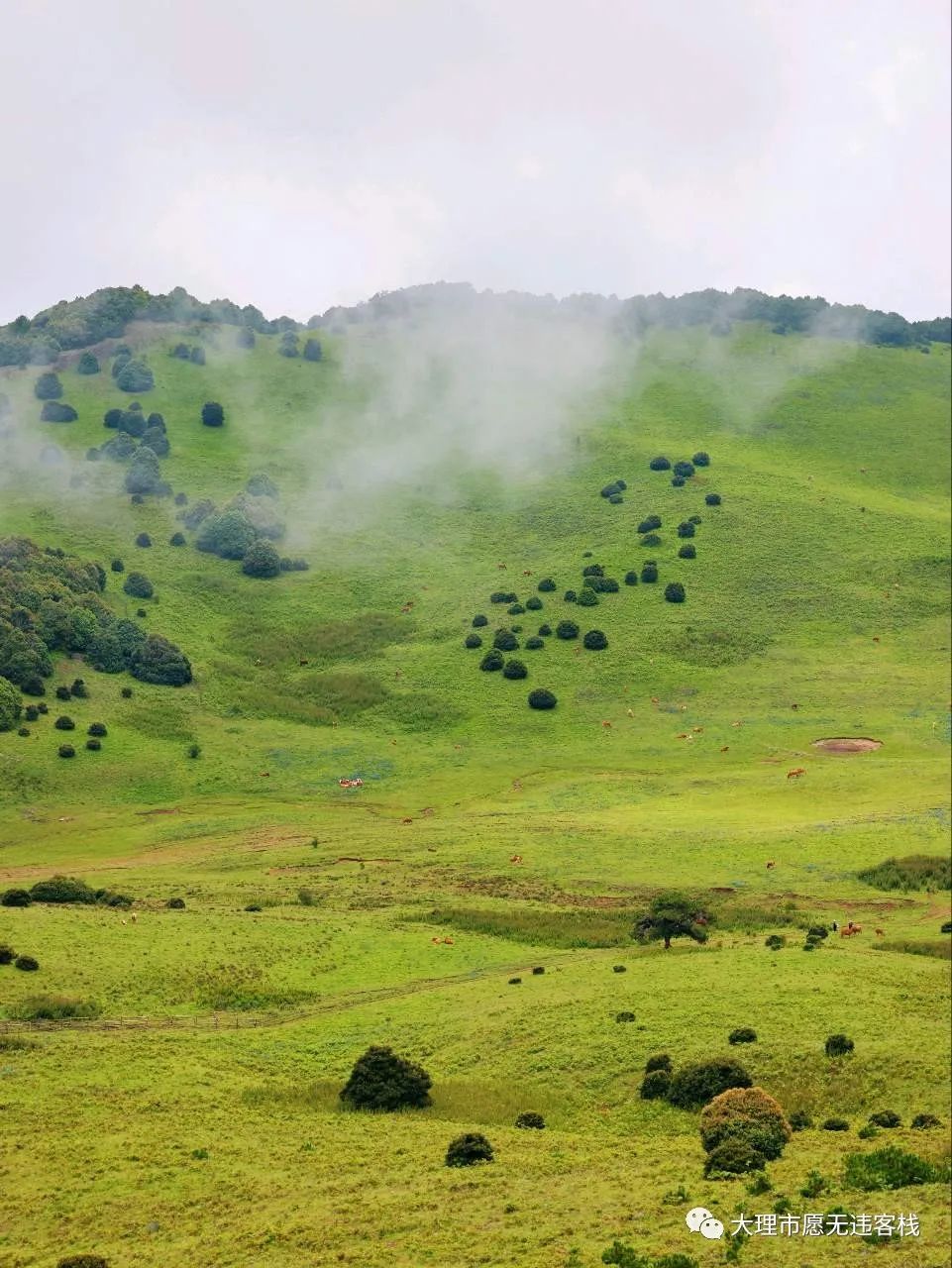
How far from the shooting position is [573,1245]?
108 ft

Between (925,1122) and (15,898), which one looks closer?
(925,1122)

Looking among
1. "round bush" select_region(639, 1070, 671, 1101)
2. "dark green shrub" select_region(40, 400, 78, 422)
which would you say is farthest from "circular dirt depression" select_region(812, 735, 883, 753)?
"dark green shrub" select_region(40, 400, 78, 422)

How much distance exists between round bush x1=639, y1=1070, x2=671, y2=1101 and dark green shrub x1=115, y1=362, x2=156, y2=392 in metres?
168

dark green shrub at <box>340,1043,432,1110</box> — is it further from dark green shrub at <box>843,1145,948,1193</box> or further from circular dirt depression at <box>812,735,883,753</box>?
circular dirt depression at <box>812,735,883,753</box>

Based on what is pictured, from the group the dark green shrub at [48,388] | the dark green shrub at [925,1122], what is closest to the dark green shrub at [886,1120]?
the dark green shrub at [925,1122]

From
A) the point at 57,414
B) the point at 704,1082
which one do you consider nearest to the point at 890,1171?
the point at 704,1082

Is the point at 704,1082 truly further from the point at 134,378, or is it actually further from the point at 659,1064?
the point at 134,378

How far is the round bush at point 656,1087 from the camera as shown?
44.7 metres

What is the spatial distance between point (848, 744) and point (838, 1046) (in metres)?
68.1

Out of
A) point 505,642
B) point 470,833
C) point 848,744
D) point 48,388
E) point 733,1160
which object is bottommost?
point 733,1160

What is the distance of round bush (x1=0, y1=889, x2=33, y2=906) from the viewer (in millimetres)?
66750

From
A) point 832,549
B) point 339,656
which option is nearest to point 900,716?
point 832,549

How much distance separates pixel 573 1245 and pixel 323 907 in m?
38.9

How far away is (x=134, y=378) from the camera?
196 m
